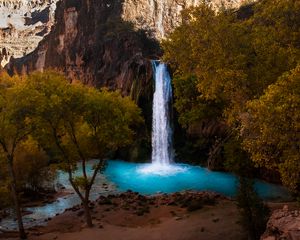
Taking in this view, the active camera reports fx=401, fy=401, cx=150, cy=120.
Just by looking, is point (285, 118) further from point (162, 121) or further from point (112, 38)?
point (112, 38)

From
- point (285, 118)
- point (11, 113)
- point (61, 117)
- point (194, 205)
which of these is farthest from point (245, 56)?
point (194, 205)

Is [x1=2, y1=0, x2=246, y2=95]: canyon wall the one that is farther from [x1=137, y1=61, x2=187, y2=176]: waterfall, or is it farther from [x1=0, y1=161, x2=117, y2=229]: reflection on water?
[x1=0, y1=161, x2=117, y2=229]: reflection on water

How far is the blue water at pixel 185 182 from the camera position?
116 feet

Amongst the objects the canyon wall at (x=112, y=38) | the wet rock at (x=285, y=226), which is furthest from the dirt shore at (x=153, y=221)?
the canyon wall at (x=112, y=38)

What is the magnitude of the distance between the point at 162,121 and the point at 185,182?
18594mm

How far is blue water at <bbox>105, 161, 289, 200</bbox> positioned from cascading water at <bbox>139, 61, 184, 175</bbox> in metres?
4.48

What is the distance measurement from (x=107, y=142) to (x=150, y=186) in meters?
18.3

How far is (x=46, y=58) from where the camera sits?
117562 millimetres

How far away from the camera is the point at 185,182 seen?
1620 inches

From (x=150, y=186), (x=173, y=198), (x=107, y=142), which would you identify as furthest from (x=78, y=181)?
(x=150, y=186)

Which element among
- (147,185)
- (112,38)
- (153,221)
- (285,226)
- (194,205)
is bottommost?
(153,221)

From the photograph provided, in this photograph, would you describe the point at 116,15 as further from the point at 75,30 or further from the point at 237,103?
the point at 237,103

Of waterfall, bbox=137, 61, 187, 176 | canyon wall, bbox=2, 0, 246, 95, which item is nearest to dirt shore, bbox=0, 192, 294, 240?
waterfall, bbox=137, 61, 187, 176

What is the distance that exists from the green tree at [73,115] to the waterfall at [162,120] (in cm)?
3233
